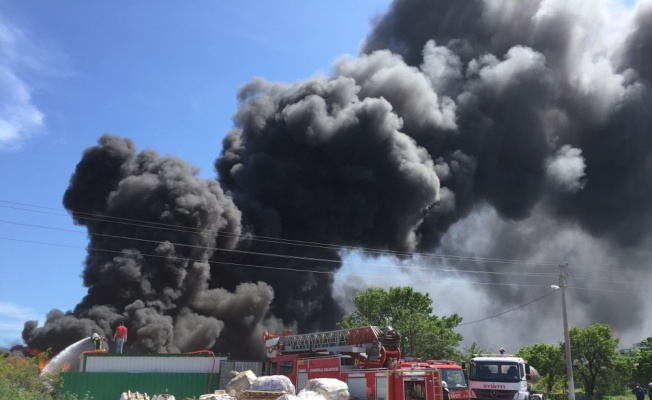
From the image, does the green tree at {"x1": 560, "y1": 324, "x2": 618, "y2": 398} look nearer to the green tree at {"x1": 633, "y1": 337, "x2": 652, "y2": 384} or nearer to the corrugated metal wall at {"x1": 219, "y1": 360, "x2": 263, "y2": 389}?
the green tree at {"x1": 633, "y1": 337, "x2": 652, "y2": 384}

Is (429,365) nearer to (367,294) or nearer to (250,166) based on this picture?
(367,294)

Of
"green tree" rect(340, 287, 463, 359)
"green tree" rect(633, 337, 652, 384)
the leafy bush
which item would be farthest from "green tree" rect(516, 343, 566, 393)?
the leafy bush

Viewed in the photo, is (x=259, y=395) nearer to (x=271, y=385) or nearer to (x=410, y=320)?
(x=271, y=385)

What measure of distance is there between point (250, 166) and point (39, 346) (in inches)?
883

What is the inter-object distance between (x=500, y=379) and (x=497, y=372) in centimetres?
26

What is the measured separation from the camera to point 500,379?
68.1 ft

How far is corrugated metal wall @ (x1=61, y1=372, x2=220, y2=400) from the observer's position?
2331cm

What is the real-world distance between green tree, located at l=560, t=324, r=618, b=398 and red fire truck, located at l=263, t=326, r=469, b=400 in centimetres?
2580

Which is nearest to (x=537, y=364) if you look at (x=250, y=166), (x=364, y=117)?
(x=364, y=117)

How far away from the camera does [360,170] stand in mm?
49844

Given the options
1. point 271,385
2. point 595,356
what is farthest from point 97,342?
point 595,356

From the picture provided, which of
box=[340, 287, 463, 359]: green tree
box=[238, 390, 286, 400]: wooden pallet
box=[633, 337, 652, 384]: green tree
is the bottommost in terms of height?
box=[238, 390, 286, 400]: wooden pallet

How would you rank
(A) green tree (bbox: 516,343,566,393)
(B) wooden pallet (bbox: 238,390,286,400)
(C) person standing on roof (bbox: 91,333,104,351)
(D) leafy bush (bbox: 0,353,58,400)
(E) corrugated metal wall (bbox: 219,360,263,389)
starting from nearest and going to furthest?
(B) wooden pallet (bbox: 238,390,286,400)
(D) leafy bush (bbox: 0,353,58,400)
(E) corrugated metal wall (bbox: 219,360,263,389)
(C) person standing on roof (bbox: 91,333,104,351)
(A) green tree (bbox: 516,343,566,393)

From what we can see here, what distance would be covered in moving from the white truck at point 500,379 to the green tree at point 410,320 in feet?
62.6
